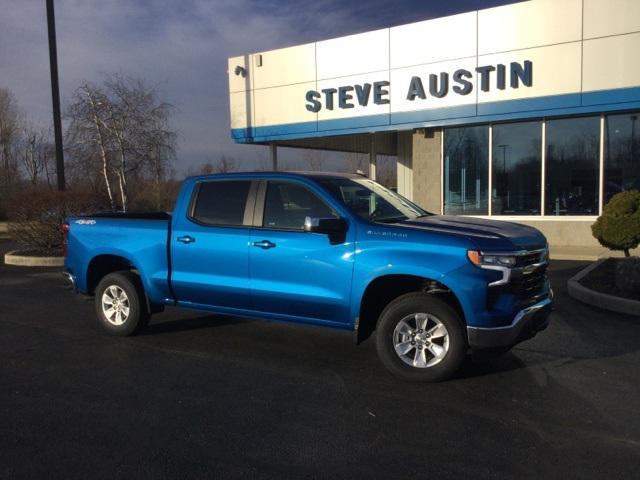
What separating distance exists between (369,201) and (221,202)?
1.62 m

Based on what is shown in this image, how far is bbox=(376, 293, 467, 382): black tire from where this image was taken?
16.2ft

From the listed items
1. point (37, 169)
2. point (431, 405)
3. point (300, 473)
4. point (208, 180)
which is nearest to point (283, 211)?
point (208, 180)

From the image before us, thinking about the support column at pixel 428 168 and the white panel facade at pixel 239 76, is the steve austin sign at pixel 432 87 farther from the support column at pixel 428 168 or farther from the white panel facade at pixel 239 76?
the white panel facade at pixel 239 76

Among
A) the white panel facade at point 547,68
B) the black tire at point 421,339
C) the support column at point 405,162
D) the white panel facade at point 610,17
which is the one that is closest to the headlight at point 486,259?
the black tire at point 421,339

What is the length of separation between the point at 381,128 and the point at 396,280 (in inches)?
493

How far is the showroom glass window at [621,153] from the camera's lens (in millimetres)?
14148

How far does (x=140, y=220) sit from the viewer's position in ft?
22.2

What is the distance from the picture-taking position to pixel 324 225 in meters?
5.13

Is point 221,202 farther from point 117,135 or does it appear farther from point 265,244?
point 117,135

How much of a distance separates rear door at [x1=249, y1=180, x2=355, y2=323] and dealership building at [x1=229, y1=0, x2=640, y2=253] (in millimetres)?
10928

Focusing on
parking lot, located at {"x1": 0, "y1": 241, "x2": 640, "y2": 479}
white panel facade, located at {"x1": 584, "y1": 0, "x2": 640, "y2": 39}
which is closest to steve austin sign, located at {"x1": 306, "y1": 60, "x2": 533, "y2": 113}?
white panel facade, located at {"x1": 584, "y1": 0, "x2": 640, "y2": 39}

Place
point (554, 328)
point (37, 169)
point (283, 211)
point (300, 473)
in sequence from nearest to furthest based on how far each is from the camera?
1. point (300, 473)
2. point (283, 211)
3. point (554, 328)
4. point (37, 169)

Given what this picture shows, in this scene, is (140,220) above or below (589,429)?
above

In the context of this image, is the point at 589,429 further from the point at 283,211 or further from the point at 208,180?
the point at 208,180
